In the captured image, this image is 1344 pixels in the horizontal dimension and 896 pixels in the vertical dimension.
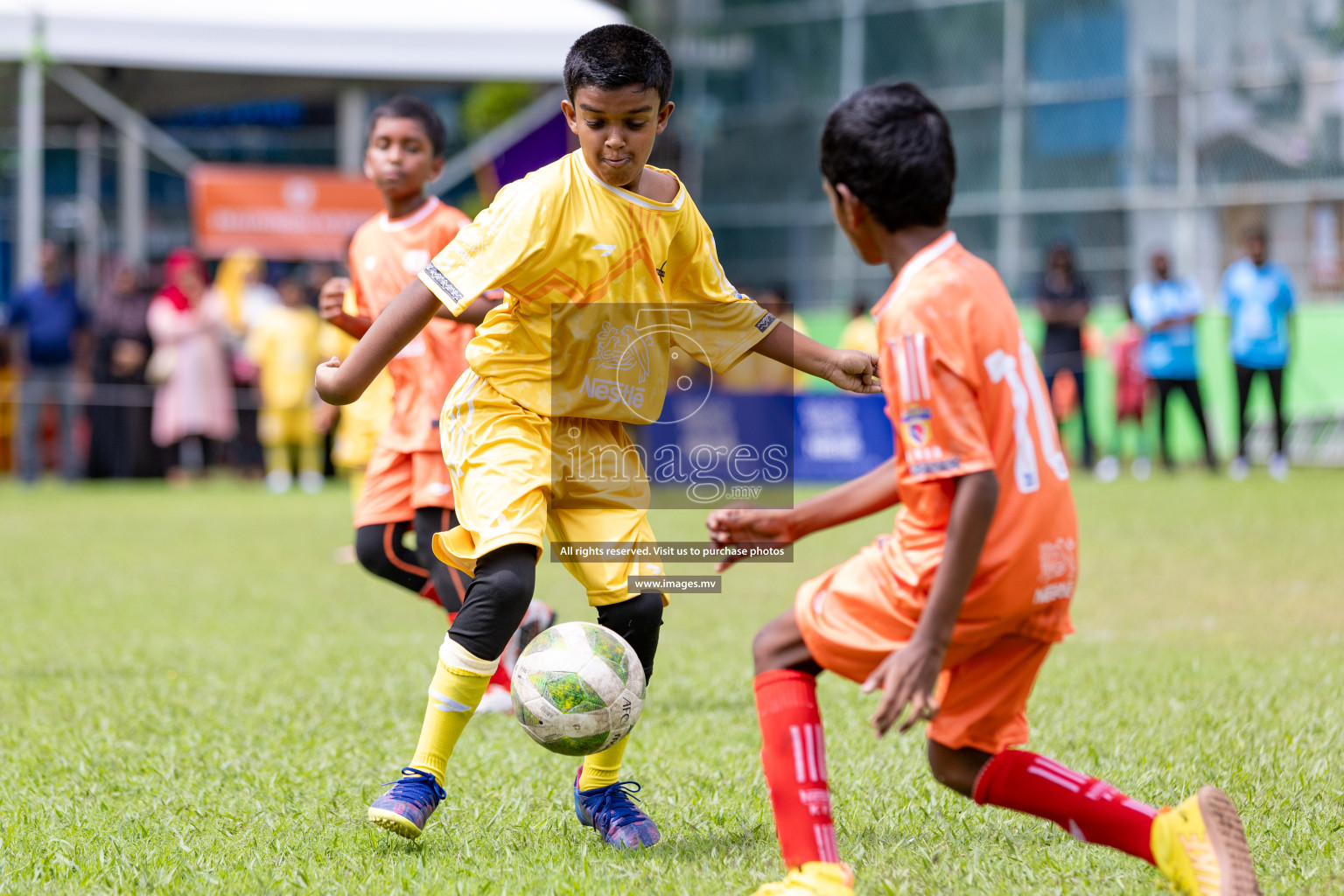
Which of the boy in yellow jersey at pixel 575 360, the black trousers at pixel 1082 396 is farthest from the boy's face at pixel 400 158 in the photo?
the black trousers at pixel 1082 396

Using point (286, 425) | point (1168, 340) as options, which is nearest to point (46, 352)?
point (286, 425)

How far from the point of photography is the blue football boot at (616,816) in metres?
3.63

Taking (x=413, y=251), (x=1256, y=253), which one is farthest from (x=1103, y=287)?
(x=413, y=251)

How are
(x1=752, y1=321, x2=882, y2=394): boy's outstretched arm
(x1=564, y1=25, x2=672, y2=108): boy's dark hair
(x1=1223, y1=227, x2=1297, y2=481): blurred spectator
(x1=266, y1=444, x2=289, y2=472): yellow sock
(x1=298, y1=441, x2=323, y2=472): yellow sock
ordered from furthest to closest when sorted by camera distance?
(x1=298, y1=441, x2=323, y2=472): yellow sock
(x1=266, y1=444, x2=289, y2=472): yellow sock
(x1=1223, y1=227, x2=1297, y2=481): blurred spectator
(x1=752, y1=321, x2=882, y2=394): boy's outstretched arm
(x1=564, y1=25, x2=672, y2=108): boy's dark hair

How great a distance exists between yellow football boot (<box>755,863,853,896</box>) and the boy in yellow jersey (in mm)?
782

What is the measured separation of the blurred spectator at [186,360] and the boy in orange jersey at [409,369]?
1163 centimetres

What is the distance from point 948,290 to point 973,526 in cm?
45

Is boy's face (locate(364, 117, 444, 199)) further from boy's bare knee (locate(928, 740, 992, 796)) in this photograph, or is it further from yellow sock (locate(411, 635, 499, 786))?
boy's bare knee (locate(928, 740, 992, 796))

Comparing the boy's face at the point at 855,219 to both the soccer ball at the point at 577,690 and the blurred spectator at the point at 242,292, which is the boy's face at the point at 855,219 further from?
the blurred spectator at the point at 242,292

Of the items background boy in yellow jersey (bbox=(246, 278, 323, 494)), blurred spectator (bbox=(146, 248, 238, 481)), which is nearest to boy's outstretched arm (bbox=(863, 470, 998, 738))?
background boy in yellow jersey (bbox=(246, 278, 323, 494))

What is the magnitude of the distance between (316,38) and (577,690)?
1664cm

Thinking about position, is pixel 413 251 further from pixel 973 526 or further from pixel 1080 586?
pixel 1080 586

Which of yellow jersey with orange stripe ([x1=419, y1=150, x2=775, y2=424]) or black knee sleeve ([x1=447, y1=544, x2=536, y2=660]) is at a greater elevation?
Result: yellow jersey with orange stripe ([x1=419, y1=150, x2=775, y2=424])

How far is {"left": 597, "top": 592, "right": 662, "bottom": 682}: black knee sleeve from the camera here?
12.3ft
